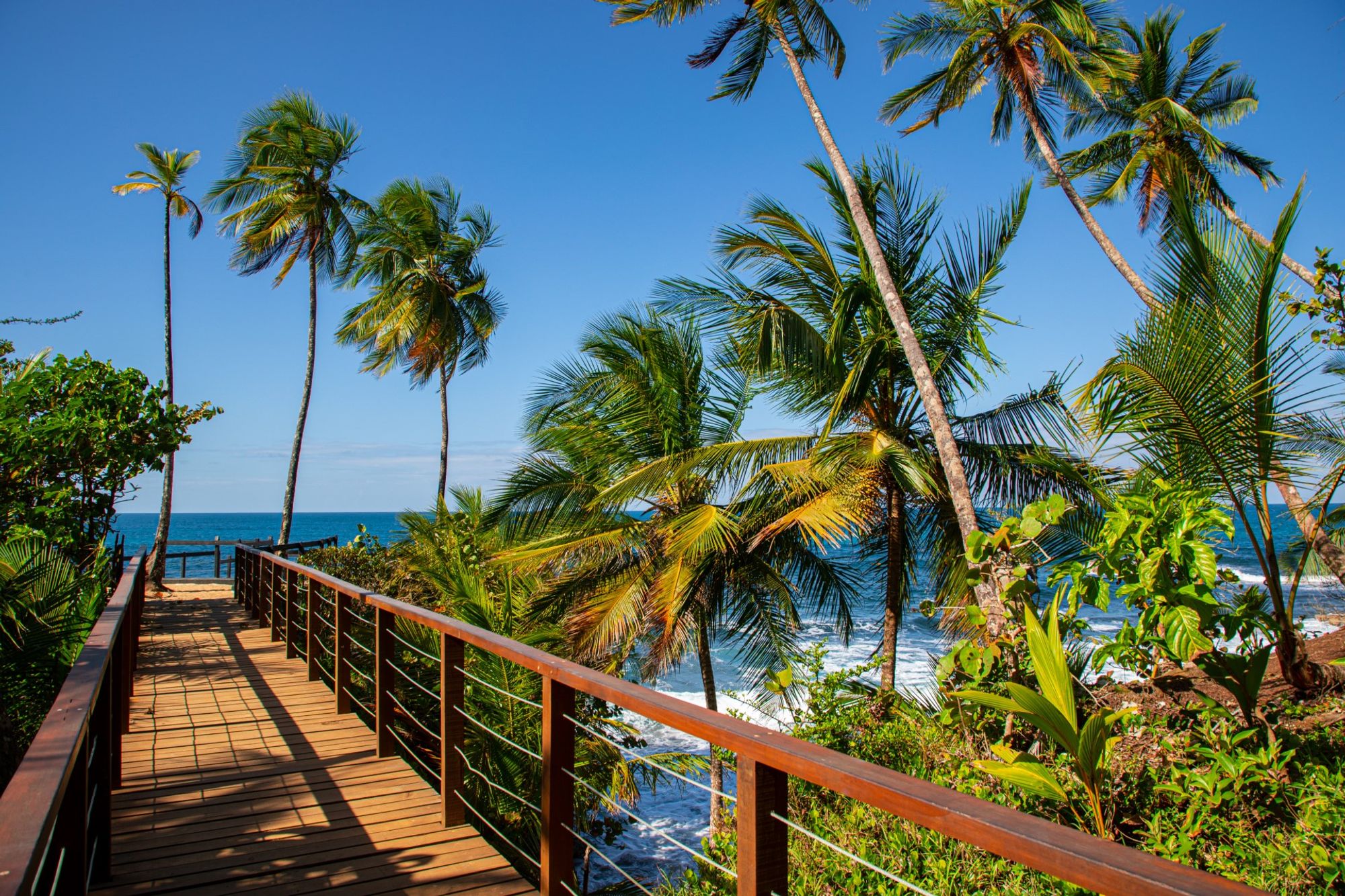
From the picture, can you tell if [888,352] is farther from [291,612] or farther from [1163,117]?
[1163,117]

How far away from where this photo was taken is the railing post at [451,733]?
3115mm

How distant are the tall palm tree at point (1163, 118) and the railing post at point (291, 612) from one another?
14.3 metres

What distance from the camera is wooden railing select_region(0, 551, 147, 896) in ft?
3.85

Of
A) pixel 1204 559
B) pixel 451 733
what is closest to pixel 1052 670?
pixel 1204 559

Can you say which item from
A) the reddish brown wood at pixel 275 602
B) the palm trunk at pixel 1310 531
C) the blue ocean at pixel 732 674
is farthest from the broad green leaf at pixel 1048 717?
the reddish brown wood at pixel 275 602

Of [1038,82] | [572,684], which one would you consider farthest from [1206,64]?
[572,684]

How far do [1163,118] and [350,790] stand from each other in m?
17.5

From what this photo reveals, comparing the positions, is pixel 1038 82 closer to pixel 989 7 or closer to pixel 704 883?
pixel 989 7

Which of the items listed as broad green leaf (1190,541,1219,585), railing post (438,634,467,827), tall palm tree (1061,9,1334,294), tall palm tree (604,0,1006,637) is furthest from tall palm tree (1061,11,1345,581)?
railing post (438,634,467,827)

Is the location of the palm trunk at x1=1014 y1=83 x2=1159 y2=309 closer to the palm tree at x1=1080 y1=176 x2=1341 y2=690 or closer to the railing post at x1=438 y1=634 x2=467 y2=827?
the palm tree at x1=1080 y1=176 x2=1341 y2=690

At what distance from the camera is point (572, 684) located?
2.25m

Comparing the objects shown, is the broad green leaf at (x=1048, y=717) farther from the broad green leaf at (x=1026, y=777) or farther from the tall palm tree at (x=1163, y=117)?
the tall palm tree at (x=1163, y=117)

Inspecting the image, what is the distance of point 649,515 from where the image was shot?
370 inches

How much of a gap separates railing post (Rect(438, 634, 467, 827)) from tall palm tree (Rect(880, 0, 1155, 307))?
32.2 feet
